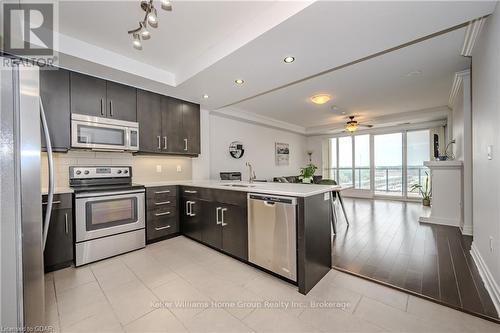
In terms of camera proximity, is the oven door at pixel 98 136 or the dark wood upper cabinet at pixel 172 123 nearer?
the oven door at pixel 98 136

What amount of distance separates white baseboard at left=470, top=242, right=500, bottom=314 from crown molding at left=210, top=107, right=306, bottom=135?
15.0 ft

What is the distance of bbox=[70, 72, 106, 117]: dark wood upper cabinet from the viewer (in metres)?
2.60

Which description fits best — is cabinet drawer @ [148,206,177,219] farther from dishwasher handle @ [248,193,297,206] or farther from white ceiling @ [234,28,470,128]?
white ceiling @ [234,28,470,128]

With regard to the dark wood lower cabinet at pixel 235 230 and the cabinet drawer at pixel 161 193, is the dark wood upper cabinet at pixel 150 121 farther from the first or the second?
the dark wood lower cabinet at pixel 235 230

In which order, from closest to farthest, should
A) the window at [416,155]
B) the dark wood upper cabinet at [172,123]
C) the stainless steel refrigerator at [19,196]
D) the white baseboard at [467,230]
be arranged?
the stainless steel refrigerator at [19,196]
the white baseboard at [467,230]
the dark wood upper cabinet at [172,123]
the window at [416,155]

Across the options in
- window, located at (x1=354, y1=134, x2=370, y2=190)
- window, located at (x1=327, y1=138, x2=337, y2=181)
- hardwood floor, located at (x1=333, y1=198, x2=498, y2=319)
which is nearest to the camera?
hardwood floor, located at (x1=333, y1=198, x2=498, y2=319)

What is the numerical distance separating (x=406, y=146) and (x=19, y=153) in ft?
26.8

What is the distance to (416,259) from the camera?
245 cm

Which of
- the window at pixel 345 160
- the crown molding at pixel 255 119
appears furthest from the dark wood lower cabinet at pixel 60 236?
the window at pixel 345 160

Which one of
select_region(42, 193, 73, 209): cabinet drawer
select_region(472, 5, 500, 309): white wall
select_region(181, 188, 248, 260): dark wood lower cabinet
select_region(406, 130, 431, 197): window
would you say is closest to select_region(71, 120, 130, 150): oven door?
select_region(42, 193, 73, 209): cabinet drawer

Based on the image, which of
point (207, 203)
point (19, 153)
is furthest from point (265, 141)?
point (19, 153)

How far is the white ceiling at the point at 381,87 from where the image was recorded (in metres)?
2.66

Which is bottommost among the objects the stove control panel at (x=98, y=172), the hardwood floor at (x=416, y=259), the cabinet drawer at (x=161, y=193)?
the hardwood floor at (x=416, y=259)

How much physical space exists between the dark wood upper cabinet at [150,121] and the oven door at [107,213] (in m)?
0.79
